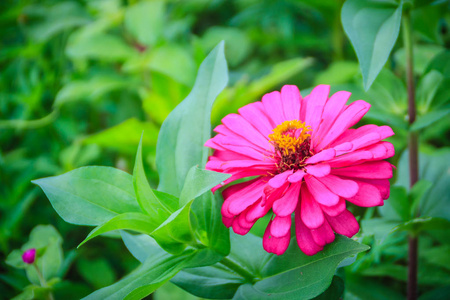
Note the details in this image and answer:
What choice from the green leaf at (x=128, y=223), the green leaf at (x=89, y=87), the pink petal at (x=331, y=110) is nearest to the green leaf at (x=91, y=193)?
the green leaf at (x=128, y=223)

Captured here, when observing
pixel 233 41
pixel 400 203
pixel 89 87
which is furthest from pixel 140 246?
pixel 233 41

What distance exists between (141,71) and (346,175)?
89cm

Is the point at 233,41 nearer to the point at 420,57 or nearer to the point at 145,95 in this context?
the point at 145,95

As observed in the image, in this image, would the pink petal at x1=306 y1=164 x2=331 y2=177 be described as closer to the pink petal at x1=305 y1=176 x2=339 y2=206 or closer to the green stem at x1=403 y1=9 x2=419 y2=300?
the pink petal at x1=305 y1=176 x2=339 y2=206

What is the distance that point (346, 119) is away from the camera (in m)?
0.40

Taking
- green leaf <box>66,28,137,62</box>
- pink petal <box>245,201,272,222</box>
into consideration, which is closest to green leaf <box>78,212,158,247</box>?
pink petal <box>245,201,272,222</box>

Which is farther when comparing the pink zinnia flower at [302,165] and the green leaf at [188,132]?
the green leaf at [188,132]

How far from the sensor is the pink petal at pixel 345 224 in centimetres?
36

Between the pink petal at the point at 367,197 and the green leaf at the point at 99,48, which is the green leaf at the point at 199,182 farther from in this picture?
the green leaf at the point at 99,48

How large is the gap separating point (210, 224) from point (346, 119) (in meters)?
0.20

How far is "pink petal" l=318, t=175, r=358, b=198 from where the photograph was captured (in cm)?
34

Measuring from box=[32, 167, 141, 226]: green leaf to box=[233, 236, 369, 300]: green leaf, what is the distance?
0.60ft

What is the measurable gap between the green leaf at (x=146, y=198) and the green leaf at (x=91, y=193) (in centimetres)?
5

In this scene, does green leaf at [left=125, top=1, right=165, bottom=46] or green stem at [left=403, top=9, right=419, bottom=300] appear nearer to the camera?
green stem at [left=403, top=9, right=419, bottom=300]
